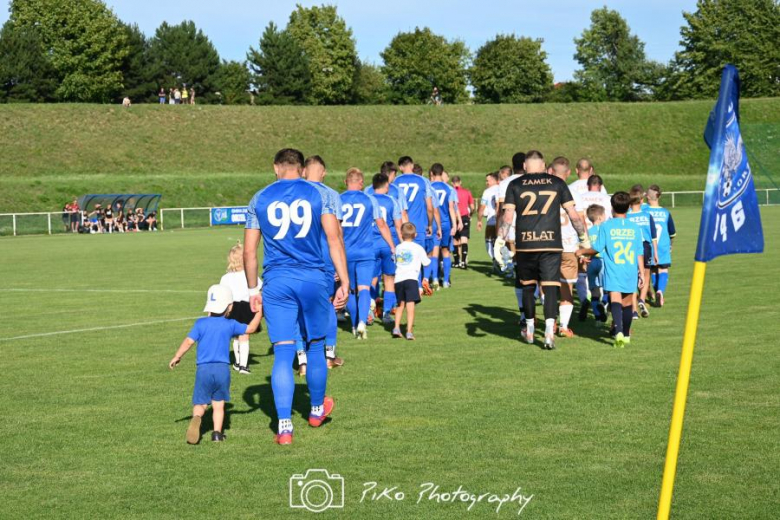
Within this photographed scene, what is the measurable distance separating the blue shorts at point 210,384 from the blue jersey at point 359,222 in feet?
17.9

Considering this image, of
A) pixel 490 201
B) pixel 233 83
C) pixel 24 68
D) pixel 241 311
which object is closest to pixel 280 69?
pixel 233 83

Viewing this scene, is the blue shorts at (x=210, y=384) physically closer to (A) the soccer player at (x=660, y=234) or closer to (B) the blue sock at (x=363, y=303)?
(B) the blue sock at (x=363, y=303)

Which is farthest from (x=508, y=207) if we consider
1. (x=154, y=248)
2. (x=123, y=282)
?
(x=154, y=248)

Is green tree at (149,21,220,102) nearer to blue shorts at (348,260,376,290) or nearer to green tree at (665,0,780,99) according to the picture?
green tree at (665,0,780,99)

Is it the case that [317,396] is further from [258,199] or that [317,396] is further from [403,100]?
[403,100]

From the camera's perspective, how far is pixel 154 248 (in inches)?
1410

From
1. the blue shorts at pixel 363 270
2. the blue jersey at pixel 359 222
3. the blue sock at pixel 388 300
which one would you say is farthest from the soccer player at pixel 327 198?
the blue sock at pixel 388 300

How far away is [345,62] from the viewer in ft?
357

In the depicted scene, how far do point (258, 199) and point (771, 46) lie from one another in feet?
341

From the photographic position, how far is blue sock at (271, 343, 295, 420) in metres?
7.66

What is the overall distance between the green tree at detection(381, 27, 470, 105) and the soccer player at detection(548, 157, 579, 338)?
99.1 meters

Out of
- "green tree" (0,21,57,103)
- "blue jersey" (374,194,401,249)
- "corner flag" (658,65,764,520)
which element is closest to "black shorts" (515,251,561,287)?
"blue jersey" (374,194,401,249)

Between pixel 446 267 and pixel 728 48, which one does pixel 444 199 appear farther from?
pixel 728 48

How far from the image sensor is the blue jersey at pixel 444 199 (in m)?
20.6
